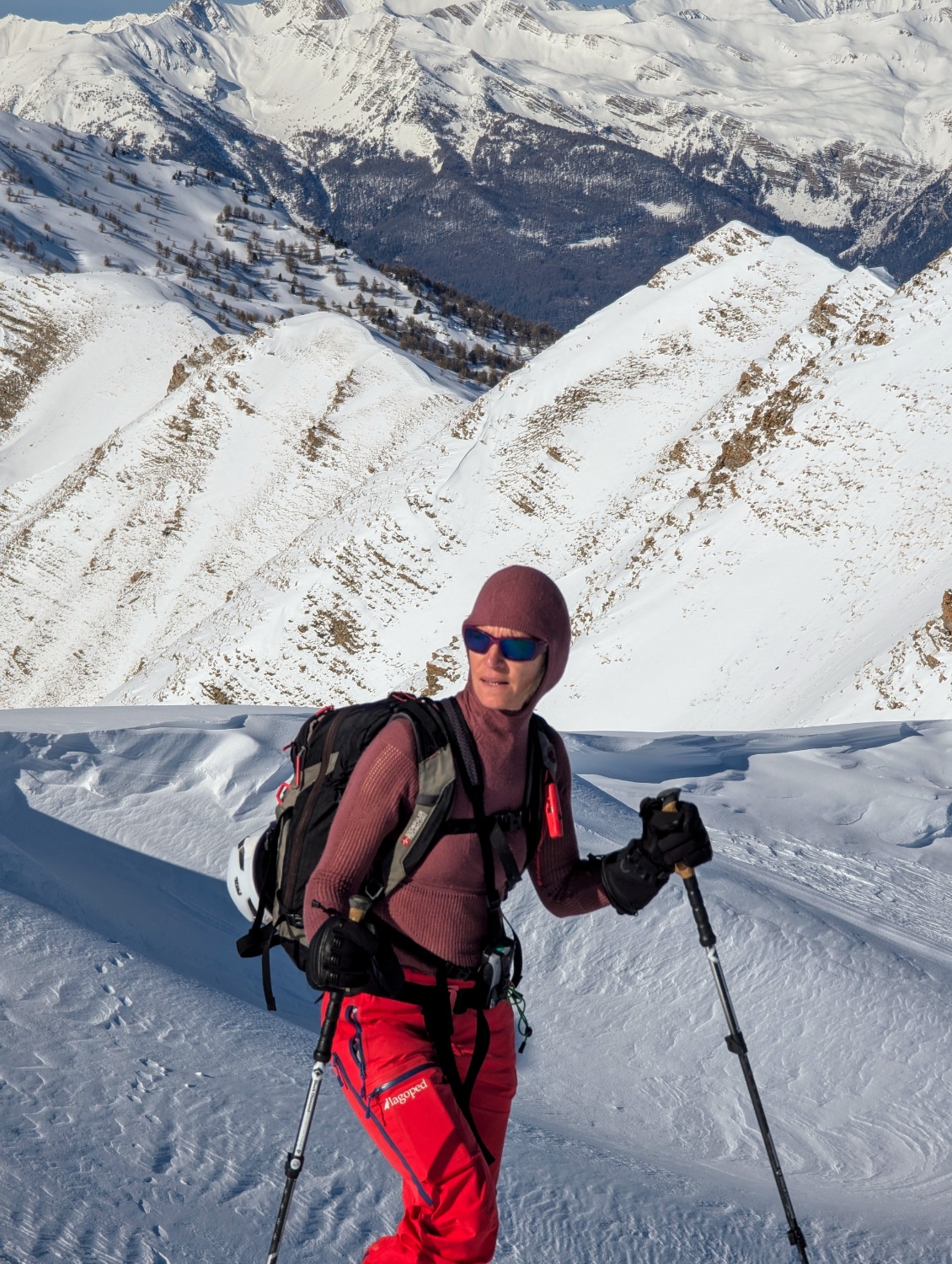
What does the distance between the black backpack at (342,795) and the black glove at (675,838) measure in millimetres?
369

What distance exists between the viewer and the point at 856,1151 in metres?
5.46

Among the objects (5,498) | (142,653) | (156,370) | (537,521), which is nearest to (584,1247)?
(537,521)

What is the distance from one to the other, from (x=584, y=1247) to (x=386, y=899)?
74.1 inches

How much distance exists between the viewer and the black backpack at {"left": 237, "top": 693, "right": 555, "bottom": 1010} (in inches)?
127

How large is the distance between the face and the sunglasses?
1cm

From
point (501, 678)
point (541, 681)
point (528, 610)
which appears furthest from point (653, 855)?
point (528, 610)

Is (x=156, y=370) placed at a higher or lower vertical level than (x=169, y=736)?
lower

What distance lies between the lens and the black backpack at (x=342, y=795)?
3.22 m

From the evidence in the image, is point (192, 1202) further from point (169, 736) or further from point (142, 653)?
point (142, 653)

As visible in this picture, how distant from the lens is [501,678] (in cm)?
336

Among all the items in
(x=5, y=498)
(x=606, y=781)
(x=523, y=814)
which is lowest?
(x=5, y=498)

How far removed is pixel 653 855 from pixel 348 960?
43.6 inches

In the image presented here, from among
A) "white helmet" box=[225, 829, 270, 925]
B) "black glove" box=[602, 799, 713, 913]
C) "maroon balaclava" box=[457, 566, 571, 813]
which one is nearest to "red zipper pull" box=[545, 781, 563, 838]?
"maroon balaclava" box=[457, 566, 571, 813]

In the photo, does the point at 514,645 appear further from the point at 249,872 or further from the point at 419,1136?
the point at 419,1136
